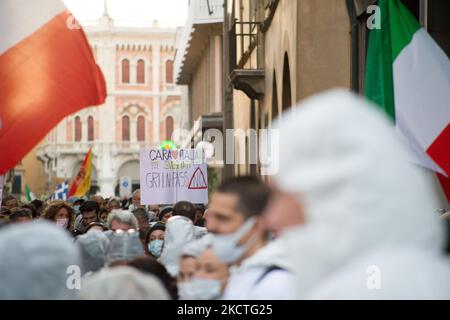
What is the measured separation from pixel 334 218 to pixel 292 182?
5.2 inches

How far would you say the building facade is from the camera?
3780 inches

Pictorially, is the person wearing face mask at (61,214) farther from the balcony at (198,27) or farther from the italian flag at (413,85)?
the balcony at (198,27)

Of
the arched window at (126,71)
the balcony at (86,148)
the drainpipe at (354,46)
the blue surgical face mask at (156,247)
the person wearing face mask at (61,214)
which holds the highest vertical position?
the arched window at (126,71)

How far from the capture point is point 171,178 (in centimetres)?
1530

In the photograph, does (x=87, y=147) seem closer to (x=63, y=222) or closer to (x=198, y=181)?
Result: (x=198, y=181)

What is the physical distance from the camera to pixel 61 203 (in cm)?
1229

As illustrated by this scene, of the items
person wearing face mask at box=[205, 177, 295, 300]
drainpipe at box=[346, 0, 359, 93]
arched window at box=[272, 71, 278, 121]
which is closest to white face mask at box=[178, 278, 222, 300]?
person wearing face mask at box=[205, 177, 295, 300]

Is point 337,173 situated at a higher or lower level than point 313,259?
higher

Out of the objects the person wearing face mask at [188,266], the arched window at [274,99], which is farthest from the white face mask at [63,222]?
the arched window at [274,99]

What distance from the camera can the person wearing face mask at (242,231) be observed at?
4.30m

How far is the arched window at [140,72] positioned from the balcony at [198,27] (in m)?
44.3
